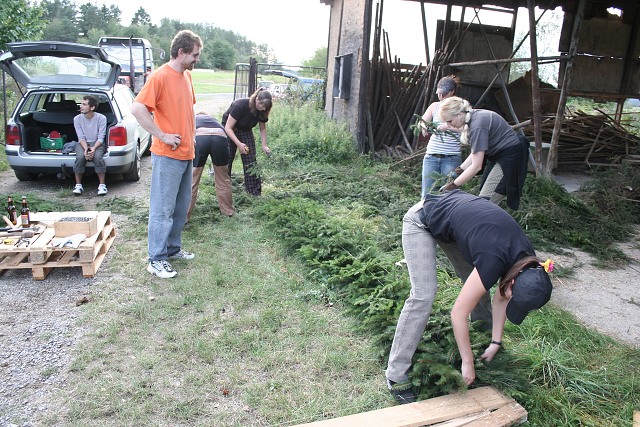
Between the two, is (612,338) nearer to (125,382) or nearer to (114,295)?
(125,382)

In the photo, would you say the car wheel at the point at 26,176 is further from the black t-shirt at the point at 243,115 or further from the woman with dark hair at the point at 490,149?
the woman with dark hair at the point at 490,149

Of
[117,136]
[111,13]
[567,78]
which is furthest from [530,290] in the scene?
[111,13]

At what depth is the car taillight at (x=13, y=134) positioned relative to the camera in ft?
24.0

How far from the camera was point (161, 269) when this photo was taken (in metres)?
4.68

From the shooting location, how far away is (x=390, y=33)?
35.7ft

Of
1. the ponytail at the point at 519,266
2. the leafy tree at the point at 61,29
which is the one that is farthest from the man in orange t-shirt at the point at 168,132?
the leafy tree at the point at 61,29

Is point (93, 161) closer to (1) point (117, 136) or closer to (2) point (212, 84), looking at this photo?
(1) point (117, 136)

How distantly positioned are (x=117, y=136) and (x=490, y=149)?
573cm

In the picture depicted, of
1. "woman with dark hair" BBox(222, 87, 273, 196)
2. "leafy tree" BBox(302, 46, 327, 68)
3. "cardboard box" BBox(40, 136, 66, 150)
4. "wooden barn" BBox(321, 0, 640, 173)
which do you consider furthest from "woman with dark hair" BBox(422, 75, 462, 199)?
"leafy tree" BBox(302, 46, 327, 68)

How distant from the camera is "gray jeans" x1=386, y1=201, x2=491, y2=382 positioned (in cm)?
281

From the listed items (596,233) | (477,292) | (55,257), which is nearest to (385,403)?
(477,292)

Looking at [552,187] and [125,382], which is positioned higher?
[552,187]

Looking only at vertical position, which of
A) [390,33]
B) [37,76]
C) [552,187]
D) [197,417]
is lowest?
[197,417]

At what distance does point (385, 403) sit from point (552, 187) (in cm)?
509
